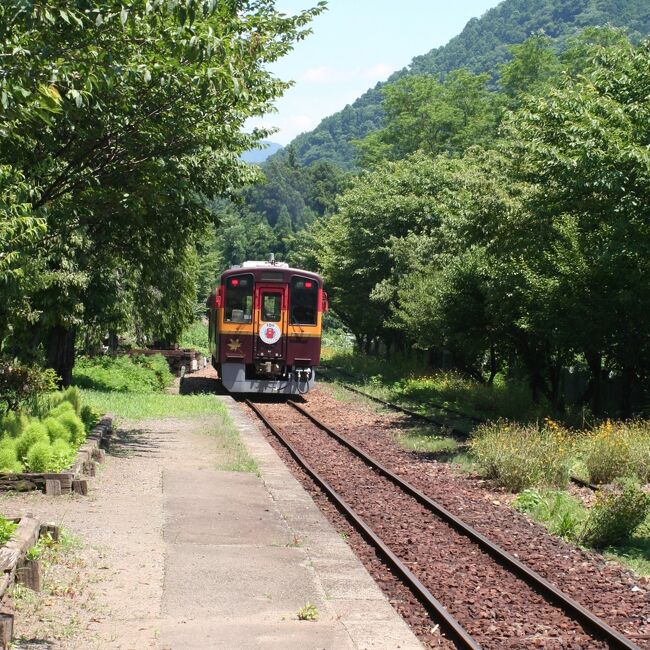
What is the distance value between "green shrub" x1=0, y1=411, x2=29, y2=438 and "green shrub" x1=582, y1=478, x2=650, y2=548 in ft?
22.6

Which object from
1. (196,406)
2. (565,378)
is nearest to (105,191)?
(196,406)

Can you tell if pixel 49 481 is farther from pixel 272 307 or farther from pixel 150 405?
pixel 272 307

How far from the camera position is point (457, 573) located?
8.80m

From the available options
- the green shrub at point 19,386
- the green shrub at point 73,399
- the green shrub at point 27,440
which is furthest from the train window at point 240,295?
the green shrub at point 27,440

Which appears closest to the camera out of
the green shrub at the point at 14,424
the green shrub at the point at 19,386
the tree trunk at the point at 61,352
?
the green shrub at the point at 14,424

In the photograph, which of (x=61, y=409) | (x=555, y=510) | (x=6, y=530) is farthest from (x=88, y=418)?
(x=6, y=530)

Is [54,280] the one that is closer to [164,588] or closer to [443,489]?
[443,489]

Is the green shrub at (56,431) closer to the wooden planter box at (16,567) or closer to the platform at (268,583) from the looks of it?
the platform at (268,583)

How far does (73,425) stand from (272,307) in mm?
12425

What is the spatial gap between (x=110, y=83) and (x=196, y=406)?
50.5 feet

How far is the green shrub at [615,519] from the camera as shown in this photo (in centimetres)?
993

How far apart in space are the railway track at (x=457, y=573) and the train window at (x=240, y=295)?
36.3ft

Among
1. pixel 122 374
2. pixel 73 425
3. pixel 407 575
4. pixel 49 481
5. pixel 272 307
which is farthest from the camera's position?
pixel 122 374

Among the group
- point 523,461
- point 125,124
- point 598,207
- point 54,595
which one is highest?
point 125,124
